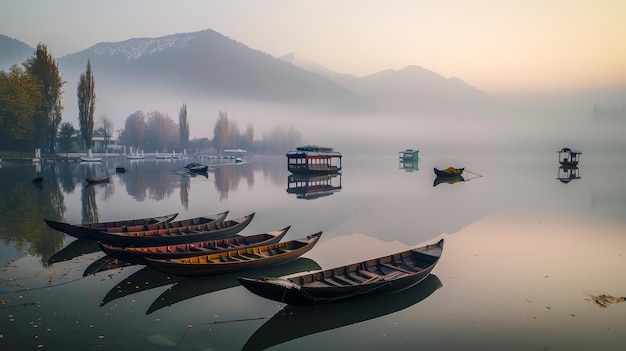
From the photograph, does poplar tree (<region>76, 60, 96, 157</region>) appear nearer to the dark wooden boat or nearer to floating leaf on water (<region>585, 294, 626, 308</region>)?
the dark wooden boat

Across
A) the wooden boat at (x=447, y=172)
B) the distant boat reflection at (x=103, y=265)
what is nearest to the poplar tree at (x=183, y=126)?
the wooden boat at (x=447, y=172)

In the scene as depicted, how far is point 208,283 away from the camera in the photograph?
15234 millimetres

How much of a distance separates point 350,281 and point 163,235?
10404 millimetres

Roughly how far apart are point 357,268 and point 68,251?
46.4 ft

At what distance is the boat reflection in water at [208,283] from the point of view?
1378 cm

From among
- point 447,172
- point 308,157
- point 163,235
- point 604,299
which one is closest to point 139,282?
point 163,235

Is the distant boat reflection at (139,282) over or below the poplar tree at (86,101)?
below

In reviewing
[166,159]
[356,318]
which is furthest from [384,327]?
[166,159]

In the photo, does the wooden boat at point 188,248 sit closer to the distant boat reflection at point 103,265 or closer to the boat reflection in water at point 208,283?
the distant boat reflection at point 103,265

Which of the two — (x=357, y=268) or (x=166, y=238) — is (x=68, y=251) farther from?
(x=357, y=268)

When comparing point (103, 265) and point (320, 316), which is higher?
point (103, 265)

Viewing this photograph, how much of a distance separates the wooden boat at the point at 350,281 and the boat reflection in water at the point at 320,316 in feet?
1.00

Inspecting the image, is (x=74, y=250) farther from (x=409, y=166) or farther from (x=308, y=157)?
(x=409, y=166)

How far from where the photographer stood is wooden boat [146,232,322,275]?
1454 cm
